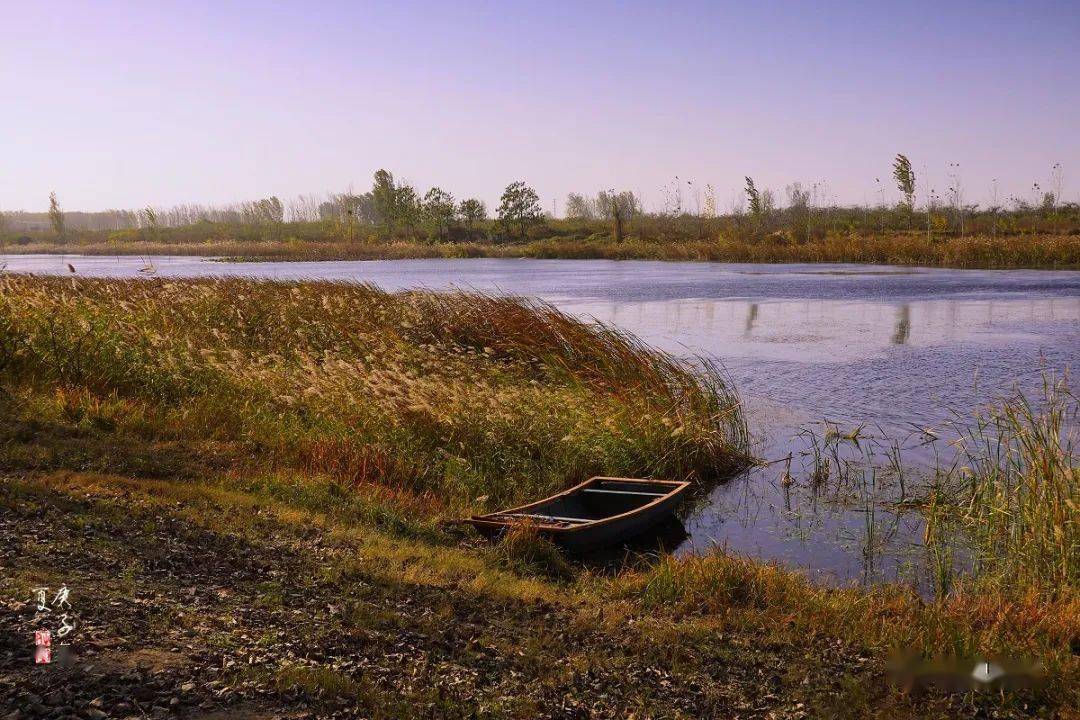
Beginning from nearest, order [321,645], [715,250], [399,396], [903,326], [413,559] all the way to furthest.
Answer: [321,645]
[413,559]
[399,396]
[903,326]
[715,250]

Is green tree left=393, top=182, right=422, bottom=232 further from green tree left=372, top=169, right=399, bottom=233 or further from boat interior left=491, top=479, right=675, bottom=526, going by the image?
boat interior left=491, top=479, right=675, bottom=526

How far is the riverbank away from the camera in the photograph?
160 feet

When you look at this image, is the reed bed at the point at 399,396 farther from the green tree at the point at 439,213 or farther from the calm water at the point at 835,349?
the green tree at the point at 439,213

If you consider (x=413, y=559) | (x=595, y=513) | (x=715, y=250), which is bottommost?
(x=595, y=513)

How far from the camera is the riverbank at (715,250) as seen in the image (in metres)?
48.9

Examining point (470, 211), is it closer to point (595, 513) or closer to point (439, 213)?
point (439, 213)

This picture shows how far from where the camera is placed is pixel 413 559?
7.58 m

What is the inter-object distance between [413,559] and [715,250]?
58504 mm

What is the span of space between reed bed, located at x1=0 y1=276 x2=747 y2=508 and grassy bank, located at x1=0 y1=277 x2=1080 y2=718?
0.05 m

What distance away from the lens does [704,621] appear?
22.1ft

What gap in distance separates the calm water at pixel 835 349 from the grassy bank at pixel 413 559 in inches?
44.7

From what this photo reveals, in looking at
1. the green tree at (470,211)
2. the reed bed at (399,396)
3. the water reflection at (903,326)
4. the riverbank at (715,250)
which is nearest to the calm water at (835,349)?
the water reflection at (903,326)

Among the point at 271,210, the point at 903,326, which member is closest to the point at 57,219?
the point at 271,210

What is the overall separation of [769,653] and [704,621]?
0.69 meters
